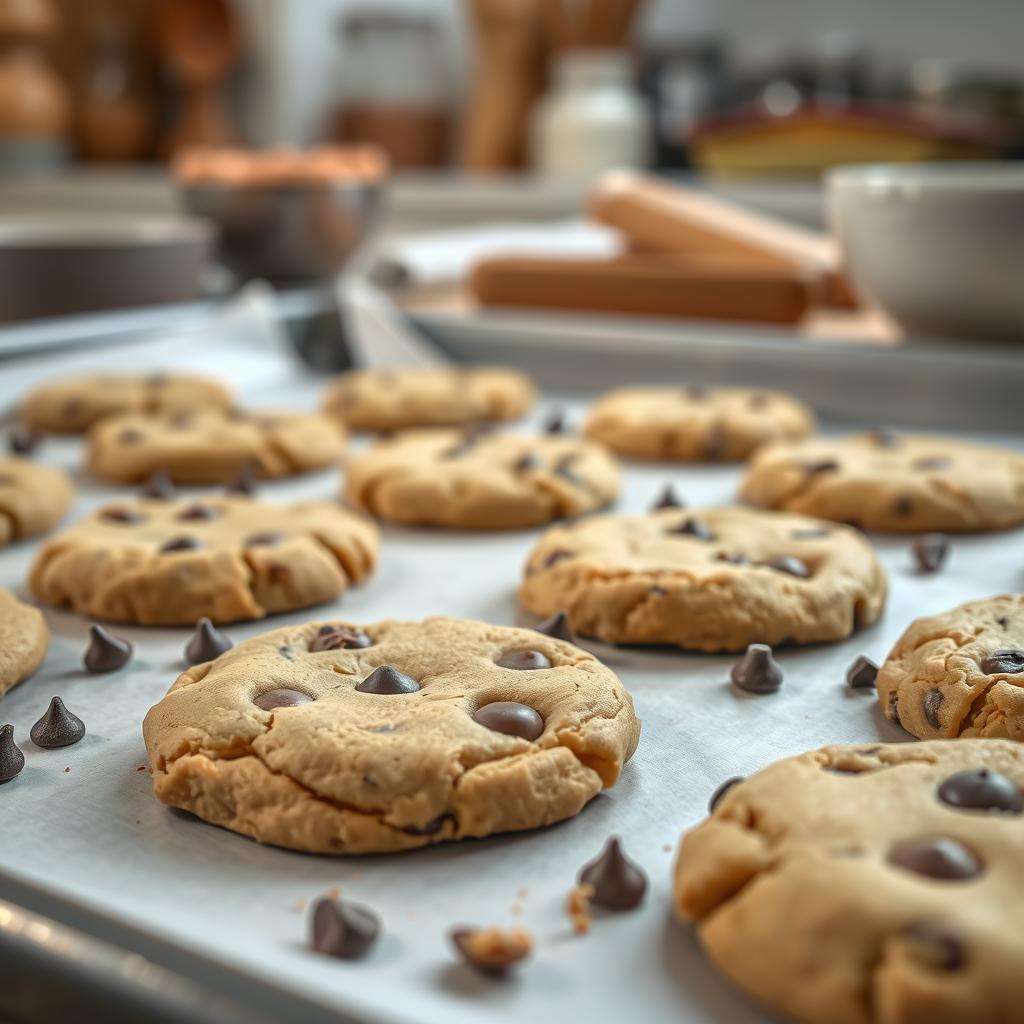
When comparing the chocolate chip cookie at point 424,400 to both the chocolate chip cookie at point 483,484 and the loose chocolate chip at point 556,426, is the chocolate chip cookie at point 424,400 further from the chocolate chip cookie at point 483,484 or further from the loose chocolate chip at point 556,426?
the chocolate chip cookie at point 483,484

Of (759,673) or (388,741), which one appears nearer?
(388,741)

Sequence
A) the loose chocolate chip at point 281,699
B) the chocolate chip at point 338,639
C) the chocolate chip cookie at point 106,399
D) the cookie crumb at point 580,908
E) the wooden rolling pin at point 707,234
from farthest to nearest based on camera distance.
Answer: the wooden rolling pin at point 707,234, the chocolate chip cookie at point 106,399, the chocolate chip at point 338,639, the loose chocolate chip at point 281,699, the cookie crumb at point 580,908

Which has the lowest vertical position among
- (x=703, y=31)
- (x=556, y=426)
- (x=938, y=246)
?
(x=556, y=426)

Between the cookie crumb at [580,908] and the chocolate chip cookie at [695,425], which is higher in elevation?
the cookie crumb at [580,908]

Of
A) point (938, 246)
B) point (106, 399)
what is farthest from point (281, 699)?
point (938, 246)

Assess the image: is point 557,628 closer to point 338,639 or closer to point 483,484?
point 338,639

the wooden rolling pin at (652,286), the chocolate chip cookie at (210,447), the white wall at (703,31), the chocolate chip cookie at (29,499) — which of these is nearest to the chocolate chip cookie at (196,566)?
the chocolate chip cookie at (29,499)

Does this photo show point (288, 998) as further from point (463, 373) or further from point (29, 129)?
point (29, 129)
